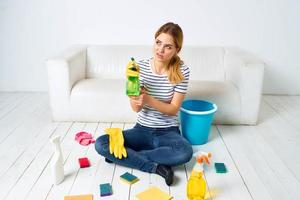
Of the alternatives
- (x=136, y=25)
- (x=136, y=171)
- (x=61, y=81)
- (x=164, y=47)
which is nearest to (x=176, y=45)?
(x=164, y=47)

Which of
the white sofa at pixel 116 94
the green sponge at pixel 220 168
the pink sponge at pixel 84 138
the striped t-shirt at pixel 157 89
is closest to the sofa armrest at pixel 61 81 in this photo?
the white sofa at pixel 116 94

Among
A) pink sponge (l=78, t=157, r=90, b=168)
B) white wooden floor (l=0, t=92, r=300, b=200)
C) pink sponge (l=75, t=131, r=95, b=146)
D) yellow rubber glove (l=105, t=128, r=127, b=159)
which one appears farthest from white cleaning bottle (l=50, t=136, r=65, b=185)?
pink sponge (l=75, t=131, r=95, b=146)

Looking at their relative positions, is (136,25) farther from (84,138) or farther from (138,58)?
(84,138)

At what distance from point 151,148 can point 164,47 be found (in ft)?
1.82

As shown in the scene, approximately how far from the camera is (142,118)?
65.8 inches

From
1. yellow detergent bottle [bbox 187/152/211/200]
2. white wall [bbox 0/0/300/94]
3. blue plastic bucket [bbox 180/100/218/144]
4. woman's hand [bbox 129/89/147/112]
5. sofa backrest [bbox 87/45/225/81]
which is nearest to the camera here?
yellow detergent bottle [bbox 187/152/211/200]

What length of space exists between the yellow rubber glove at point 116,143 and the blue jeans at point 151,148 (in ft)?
0.08

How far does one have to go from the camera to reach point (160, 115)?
164 cm

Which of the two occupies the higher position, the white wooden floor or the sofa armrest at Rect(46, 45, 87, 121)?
the sofa armrest at Rect(46, 45, 87, 121)

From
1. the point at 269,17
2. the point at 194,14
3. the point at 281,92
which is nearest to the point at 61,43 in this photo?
the point at 194,14

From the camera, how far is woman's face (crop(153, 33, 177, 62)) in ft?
4.89

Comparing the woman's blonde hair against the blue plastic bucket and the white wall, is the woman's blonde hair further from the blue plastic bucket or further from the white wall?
the white wall

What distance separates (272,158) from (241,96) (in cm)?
54

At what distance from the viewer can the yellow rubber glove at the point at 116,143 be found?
1.53 meters
